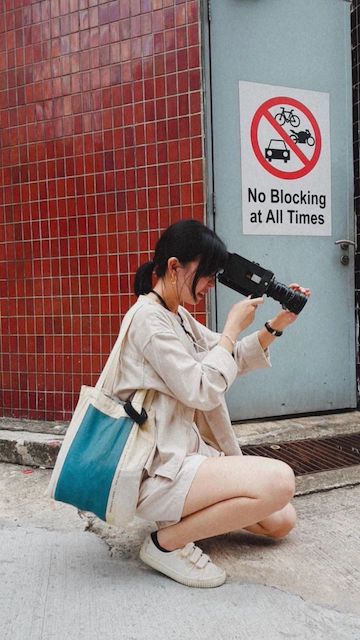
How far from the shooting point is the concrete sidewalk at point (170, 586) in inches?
68.7

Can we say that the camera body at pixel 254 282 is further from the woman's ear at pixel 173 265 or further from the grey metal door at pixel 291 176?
the grey metal door at pixel 291 176

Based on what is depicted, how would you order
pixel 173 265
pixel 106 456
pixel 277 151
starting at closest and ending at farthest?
pixel 106 456
pixel 173 265
pixel 277 151

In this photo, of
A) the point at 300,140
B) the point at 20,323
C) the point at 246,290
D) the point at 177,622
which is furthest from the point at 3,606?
the point at 300,140

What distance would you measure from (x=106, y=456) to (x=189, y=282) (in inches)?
27.9

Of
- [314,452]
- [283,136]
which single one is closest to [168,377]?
[314,452]

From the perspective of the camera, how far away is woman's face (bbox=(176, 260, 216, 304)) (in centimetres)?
207

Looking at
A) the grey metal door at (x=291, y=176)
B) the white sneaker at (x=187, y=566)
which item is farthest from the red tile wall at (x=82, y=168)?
the white sneaker at (x=187, y=566)

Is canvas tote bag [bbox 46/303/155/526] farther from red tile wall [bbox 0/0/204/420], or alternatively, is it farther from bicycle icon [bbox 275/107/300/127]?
bicycle icon [bbox 275/107/300/127]

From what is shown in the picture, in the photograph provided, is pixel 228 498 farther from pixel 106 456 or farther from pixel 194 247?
pixel 194 247

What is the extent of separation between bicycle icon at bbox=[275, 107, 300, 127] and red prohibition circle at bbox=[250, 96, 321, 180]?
0.12 feet

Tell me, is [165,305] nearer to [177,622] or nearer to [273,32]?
[177,622]

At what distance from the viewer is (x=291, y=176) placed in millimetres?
3854

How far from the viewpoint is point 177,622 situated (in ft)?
5.81

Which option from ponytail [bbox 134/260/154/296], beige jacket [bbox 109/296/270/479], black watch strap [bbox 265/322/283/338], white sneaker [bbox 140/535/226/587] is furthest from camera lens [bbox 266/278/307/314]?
white sneaker [bbox 140/535/226/587]
